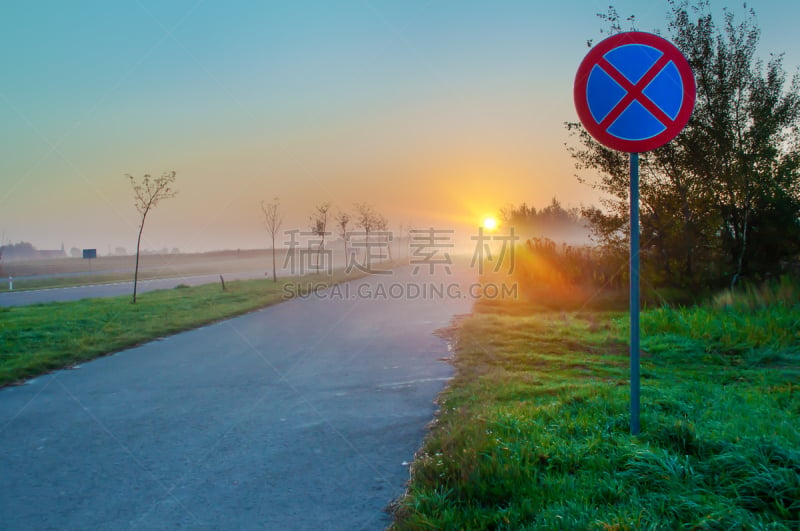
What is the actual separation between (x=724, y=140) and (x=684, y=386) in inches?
393

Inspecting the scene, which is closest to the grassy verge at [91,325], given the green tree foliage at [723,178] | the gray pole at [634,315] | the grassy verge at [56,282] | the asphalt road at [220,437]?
the asphalt road at [220,437]

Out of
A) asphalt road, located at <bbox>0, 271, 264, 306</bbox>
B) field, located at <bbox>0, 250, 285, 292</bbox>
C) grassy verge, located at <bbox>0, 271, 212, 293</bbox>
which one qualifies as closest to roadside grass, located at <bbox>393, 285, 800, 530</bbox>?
asphalt road, located at <bbox>0, 271, 264, 306</bbox>

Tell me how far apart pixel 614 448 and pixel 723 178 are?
11967 millimetres

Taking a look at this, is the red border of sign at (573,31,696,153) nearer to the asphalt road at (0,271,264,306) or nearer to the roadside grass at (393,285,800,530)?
the roadside grass at (393,285,800,530)

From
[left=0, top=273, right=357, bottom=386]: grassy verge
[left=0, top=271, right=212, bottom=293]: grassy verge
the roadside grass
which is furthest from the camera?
[left=0, top=271, right=212, bottom=293]: grassy verge

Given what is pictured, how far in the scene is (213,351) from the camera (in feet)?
29.2

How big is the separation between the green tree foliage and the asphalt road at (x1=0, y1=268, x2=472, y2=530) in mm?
8404

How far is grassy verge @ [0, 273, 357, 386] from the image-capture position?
27.3ft

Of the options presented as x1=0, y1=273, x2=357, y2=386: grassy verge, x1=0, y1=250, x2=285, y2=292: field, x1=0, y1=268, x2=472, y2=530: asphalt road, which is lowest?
x1=0, y1=268, x2=472, y2=530: asphalt road

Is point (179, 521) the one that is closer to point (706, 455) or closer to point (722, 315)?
point (706, 455)

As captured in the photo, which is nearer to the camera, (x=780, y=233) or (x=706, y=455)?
(x=706, y=455)

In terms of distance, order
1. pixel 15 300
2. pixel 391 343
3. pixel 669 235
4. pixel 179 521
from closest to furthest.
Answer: pixel 179 521, pixel 391 343, pixel 669 235, pixel 15 300

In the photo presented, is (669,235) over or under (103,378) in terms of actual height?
over

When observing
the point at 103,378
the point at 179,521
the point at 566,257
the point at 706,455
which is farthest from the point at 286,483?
the point at 566,257
